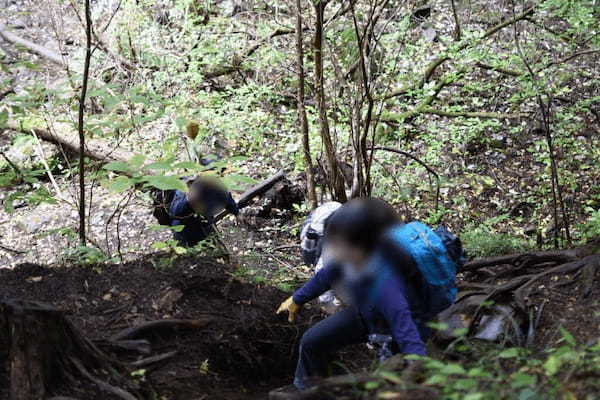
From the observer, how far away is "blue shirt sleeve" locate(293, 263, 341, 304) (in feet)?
12.4

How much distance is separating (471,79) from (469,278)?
265 inches

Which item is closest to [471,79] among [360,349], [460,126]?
[460,126]

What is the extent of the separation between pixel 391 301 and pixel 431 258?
1.10 ft

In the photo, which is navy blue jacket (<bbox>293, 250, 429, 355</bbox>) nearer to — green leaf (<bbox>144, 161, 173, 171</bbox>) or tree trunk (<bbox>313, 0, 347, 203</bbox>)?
green leaf (<bbox>144, 161, 173, 171</bbox>)

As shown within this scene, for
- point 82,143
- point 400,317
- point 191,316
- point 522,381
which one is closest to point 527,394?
point 522,381

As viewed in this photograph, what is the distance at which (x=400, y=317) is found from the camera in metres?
3.16

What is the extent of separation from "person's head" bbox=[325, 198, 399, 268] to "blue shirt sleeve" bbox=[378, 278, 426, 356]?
0.23 metres

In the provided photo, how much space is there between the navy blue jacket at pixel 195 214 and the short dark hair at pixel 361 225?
2683mm

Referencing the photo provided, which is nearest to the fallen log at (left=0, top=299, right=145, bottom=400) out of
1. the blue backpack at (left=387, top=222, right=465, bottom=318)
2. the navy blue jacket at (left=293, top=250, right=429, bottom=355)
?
the navy blue jacket at (left=293, top=250, right=429, bottom=355)

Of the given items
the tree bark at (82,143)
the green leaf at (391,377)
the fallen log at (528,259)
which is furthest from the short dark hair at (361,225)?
the tree bark at (82,143)

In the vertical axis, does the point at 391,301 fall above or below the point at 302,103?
below

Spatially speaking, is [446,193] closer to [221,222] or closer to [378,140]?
[378,140]

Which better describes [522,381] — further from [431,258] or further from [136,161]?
[136,161]

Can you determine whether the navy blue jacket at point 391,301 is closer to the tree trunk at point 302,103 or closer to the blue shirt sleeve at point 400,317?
the blue shirt sleeve at point 400,317
